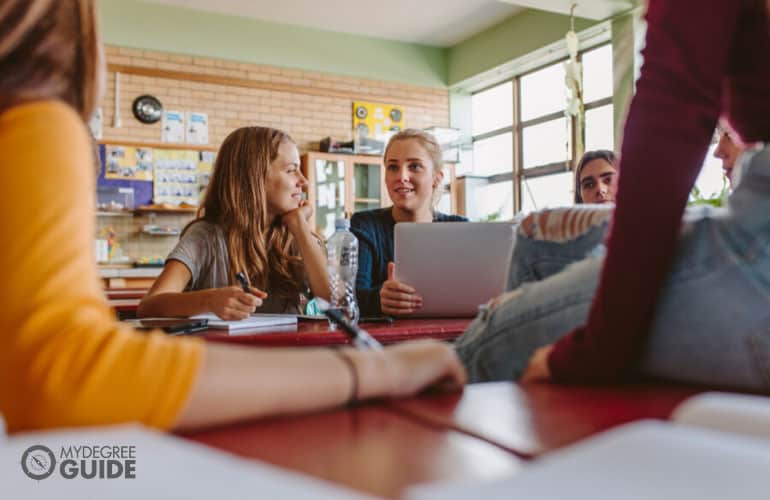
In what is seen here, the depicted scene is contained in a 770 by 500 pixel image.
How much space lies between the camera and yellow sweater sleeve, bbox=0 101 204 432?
53 centimetres

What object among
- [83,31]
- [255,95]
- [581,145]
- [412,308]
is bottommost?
[412,308]

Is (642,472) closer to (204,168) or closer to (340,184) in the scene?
(204,168)

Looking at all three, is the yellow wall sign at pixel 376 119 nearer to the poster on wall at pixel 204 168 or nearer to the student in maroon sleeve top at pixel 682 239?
the poster on wall at pixel 204 168

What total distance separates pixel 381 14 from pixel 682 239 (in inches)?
270

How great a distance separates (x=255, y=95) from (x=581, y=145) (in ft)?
11.0

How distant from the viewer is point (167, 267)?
236cm

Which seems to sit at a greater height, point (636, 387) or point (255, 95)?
point (255, 95)

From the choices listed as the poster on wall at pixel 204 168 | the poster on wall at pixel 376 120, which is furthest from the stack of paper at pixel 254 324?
the poster on wall at pixel 376 120

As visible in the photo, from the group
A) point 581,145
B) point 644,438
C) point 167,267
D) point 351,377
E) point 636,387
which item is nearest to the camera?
point 644,438

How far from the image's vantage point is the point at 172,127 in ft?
22.7

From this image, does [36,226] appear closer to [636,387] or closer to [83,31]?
[83,31]

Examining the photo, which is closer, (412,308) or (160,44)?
(412,308)

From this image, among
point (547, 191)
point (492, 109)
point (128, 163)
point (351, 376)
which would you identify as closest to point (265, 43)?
point (128, 163)

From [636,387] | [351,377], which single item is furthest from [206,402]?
[636,387]
